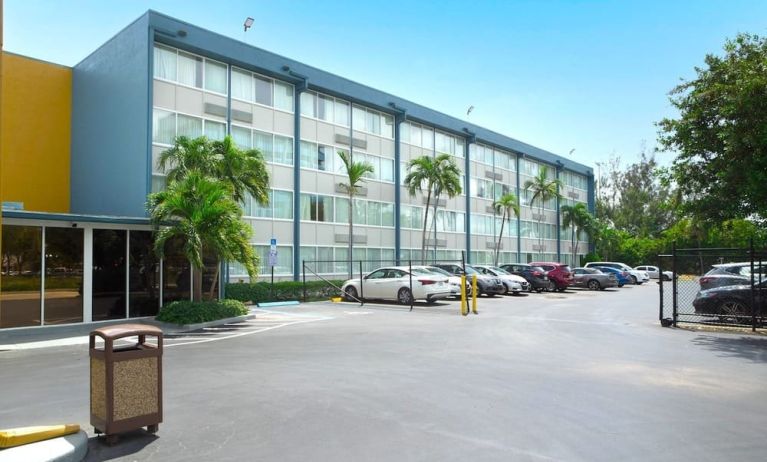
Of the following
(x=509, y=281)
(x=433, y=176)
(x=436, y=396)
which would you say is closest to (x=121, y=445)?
(x=436, y=396)

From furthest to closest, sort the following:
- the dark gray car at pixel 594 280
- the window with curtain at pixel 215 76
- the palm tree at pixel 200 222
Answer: the dark gray car at pixel 594 280, the window with curtain at pixel 215 76, the palm tree at pixel 200 222

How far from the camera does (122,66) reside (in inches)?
915

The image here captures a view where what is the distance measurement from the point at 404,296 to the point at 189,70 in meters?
12.6

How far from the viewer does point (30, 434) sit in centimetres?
521

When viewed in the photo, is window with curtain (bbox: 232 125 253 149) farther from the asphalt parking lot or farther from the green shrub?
the asphalt parking lot

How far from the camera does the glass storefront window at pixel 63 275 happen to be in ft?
48.4

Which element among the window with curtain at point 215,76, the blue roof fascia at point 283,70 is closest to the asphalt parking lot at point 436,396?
the window with curtain at point 215,76

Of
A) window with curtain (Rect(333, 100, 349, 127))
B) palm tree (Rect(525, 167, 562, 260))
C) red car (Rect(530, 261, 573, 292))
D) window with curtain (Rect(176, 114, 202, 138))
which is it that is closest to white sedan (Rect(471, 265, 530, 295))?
red car (Rect(530, 261, 573, 292))

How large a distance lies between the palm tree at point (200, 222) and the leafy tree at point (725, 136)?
11.8 m

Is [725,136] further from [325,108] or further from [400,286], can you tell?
[325,108]

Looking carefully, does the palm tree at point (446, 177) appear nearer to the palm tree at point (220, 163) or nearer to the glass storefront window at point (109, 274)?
the palm tree at point (220, 163)

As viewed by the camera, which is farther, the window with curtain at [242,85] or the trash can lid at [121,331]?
the window with curtain at [242,85]

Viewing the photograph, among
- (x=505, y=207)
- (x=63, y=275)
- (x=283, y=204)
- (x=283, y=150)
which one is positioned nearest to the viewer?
(x=63, y=275)

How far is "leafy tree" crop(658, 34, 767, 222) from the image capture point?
12.3 meters
